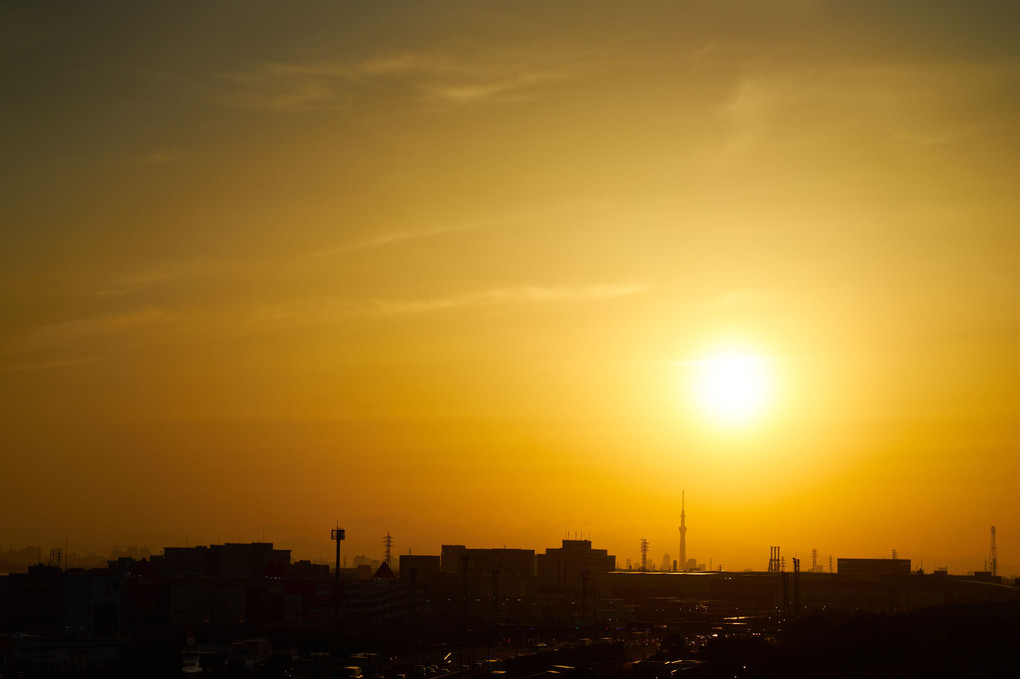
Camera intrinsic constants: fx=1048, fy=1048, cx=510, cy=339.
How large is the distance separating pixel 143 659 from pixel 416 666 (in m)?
11.6

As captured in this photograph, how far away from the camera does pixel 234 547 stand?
106500mm

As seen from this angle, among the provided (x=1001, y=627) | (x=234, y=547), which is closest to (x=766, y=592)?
(x=234, y=547)

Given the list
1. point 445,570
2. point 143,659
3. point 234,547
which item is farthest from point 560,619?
point 445,570

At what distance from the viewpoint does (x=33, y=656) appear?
43906 mm

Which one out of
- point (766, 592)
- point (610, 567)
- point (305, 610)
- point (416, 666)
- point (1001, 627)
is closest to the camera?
point (416, 666)

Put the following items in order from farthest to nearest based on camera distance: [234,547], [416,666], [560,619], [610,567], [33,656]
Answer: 1. [610,567]
2. [234,547]
3. [560,619]
4. [416,666]
5. [33,656]

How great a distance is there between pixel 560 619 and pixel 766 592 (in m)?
53.4

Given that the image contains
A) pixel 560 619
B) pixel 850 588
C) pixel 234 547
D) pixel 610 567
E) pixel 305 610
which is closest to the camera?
pixel 305 610

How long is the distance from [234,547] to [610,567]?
64.5 metres

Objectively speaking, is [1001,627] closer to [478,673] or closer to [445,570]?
[478,673]

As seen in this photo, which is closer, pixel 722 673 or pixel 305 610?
pixel 722 673

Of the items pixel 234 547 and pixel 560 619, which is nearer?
pixel 560 619

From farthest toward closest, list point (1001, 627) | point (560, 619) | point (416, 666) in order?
1. point (560, 619)
2. point (1001, 627)
3. point (416, 666)

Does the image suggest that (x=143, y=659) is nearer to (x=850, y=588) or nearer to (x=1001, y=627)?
(x=1001, y=627)
